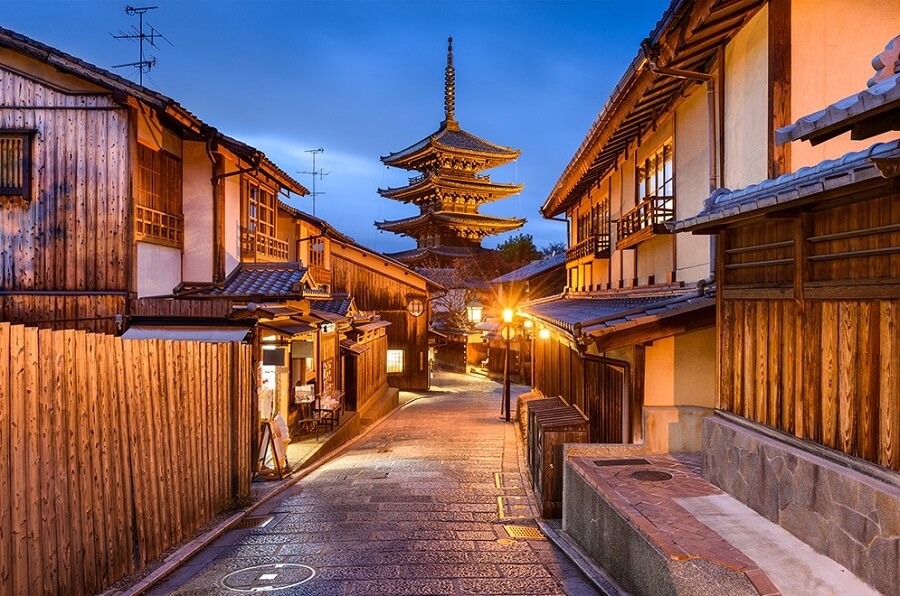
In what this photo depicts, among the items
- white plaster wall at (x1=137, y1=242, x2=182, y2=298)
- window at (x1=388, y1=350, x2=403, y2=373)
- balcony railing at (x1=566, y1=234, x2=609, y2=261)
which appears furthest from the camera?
window at (x1=388, y1=350, x2=403, y2=373)

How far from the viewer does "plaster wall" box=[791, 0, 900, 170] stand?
6.49 meters

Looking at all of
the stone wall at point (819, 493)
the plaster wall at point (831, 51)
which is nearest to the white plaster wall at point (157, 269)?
the stone wall at point (819, 493)

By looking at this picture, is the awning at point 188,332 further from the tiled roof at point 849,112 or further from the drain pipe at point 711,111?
the tiled roof at point 849,112

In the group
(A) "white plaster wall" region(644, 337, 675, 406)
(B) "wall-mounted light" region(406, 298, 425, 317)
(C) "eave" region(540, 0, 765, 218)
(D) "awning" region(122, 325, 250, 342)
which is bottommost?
(A) "white plaster wall" region(644, 337, 675, 406)

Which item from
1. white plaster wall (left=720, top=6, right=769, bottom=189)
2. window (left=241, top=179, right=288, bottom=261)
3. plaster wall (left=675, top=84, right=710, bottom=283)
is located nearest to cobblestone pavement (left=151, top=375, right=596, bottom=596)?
plaster wall (left=675, top=84, right=710, bottom=283)

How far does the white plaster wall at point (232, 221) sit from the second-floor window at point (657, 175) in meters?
10.4

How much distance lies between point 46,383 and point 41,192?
29.2ft

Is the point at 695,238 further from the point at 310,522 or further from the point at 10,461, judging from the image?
the point at 10,461

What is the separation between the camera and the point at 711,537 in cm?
550

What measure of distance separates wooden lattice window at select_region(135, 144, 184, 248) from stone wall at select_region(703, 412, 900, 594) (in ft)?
39.4

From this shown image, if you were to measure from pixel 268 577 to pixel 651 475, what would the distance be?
5101mm

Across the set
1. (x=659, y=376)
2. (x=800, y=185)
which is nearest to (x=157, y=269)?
(x=659, y=376)

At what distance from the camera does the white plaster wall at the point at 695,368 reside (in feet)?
29.8

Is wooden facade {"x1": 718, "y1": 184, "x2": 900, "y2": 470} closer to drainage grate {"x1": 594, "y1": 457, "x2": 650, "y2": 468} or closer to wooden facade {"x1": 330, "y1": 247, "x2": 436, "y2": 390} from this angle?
drainage grate {"x1": 594, "y1": 457, "x2": 650, "y2": 468}
